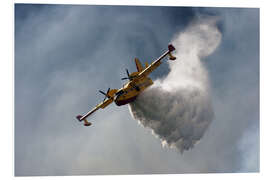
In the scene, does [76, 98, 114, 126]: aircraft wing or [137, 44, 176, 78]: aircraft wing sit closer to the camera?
[137, 44, 176, 78]: aircraft wing

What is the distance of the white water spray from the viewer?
17641 mm

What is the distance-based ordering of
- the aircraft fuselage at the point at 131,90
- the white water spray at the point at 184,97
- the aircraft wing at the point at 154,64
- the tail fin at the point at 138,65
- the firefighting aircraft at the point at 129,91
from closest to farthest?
the aircraft wing at the point at 154,64 < the firefighting aircraft at the point at 129,91 < the aircraft fuselage at the point at 131,90 < the white water spray at the point at 184,97 < the tail fin at the point at 138,65

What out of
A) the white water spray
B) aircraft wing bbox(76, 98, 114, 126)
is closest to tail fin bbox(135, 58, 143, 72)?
the white water spray

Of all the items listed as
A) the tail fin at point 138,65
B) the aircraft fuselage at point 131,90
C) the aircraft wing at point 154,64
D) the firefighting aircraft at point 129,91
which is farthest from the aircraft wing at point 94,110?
the tail fin at point 138,65

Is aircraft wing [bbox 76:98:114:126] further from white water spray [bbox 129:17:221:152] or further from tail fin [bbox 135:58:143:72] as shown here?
tail fin [bbox 135:58:143:72]

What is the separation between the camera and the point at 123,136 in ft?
57.2

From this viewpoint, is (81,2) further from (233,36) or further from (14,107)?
(233,36)

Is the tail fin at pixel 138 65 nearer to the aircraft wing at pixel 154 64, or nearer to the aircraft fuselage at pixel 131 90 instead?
the aircraft fuselage at pixel 131 90

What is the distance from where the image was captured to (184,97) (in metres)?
18.8

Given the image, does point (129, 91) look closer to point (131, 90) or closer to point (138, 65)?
point (131, 90)

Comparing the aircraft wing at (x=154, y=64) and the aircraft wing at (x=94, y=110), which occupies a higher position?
the aircraft wing at (x=154, y=64)

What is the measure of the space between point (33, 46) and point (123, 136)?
5268 millimetres

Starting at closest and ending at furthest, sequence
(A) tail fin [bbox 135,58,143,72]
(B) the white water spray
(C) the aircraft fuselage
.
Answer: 1. (C) the aircraft fuselage
2. (B) the white water spray
3. (A) tail fin [bbox 135,58,143,72]

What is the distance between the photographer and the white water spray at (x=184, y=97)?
17641 mm
